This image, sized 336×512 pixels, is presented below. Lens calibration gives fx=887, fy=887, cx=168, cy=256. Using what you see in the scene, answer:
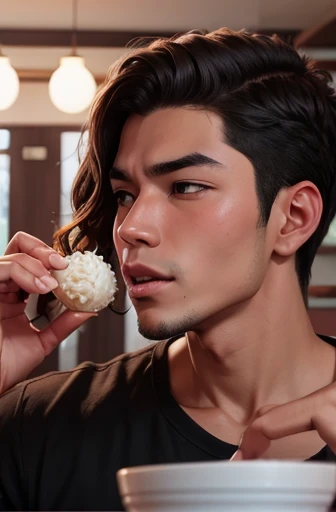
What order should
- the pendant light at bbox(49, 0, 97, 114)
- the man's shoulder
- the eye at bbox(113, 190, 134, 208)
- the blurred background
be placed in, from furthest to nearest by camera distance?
the blurred background
the pendant light at bbox(49, 0, 97, 114)
the man's shoulder
the eye at bbox(113, 190, 134, 208)

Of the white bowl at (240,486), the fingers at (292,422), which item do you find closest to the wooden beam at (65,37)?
the fingers at (292,422)

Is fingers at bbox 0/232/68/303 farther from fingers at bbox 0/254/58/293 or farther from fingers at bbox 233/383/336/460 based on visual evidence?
fingers at bbox 233/383/336/460

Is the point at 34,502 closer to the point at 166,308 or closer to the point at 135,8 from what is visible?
the point at 166,308

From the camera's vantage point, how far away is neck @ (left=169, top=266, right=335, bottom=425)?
166 centimetres

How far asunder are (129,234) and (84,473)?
19.6 inches

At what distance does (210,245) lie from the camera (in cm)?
151

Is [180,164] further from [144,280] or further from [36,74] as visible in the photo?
[36,74]

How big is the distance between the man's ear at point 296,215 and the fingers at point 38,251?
42 centimetres

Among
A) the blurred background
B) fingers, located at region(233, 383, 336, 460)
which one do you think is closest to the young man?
fingers, located at region(233, 383, 336, 460)

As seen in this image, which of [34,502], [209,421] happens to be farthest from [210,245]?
[34,502]

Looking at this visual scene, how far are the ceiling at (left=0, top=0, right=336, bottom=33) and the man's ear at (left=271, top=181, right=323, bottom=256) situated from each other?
3842 millimetres

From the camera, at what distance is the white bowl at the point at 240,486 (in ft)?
1.81

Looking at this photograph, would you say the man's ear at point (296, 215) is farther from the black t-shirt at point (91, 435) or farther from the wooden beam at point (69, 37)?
the wooden beam at point (69, 37)

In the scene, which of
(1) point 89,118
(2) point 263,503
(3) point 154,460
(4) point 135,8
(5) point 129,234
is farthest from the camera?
(4) point 135,8
